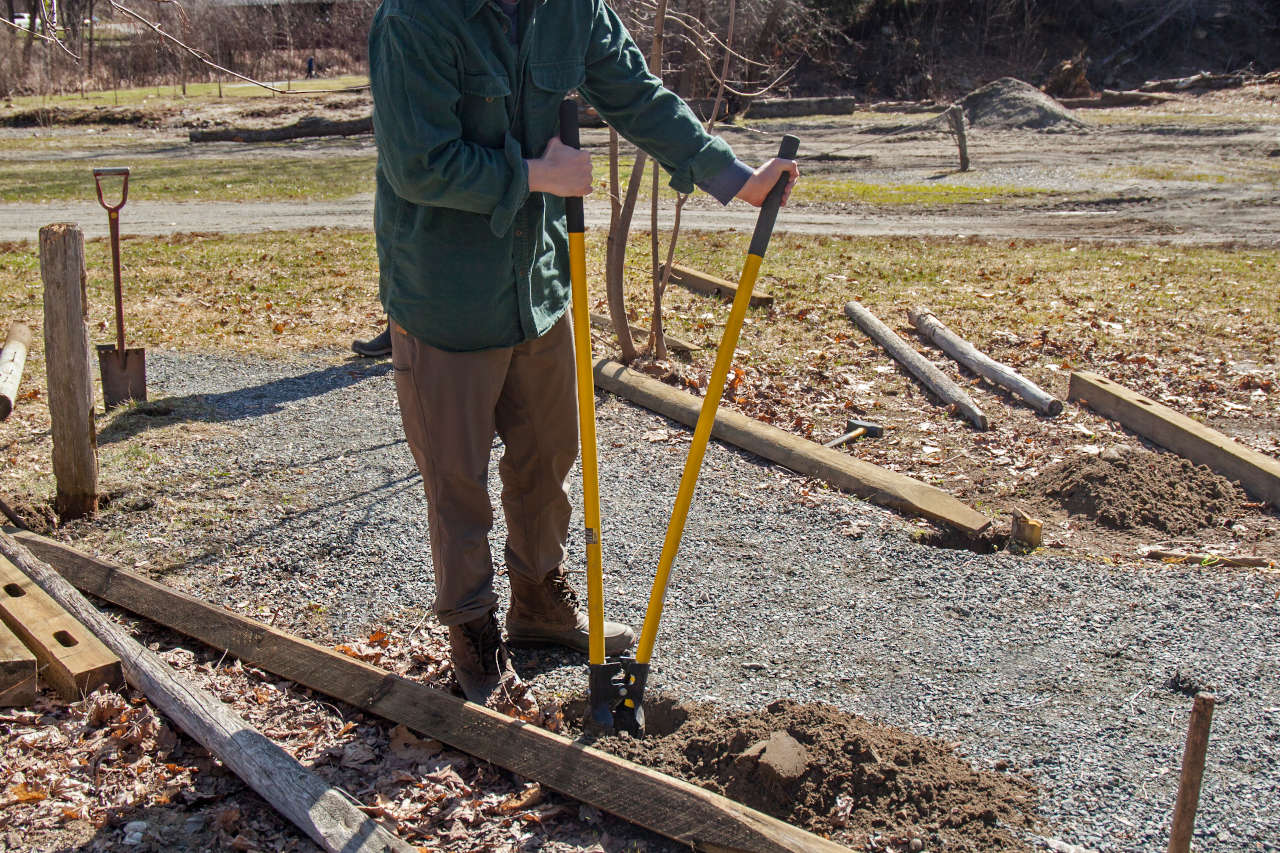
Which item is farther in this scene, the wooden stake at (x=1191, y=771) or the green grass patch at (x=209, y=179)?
the green grass patch at (x=209, y=179)

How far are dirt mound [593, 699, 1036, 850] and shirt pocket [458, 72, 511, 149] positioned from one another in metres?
1.78

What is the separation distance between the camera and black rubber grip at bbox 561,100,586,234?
2.90 meters

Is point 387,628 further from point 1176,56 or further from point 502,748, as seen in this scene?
point 1176,56

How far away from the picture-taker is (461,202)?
2.75 meters

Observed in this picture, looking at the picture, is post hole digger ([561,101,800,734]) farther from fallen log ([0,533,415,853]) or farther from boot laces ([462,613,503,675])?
fallen log ([0,533,415,853])

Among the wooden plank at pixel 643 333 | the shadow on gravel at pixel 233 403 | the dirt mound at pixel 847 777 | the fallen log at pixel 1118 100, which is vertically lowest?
the dirt mound at pixel 847 777

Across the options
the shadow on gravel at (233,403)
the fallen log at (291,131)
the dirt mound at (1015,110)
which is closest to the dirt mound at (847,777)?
the shadow on gravel at (233,403)

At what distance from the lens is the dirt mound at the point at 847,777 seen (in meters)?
2.81

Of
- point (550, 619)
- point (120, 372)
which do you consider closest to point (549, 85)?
point (550, 619)

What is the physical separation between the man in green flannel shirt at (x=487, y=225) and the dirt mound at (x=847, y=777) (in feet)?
2.26

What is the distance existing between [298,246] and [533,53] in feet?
31.5

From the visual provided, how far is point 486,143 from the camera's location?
290cm

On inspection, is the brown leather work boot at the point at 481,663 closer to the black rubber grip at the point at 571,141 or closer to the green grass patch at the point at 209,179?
the black rubber grip at the point at 571,141

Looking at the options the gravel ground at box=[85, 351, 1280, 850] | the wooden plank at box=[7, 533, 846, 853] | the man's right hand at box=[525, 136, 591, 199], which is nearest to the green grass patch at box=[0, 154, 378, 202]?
the gravel ground at box=[85, 351, 1280, 850]
